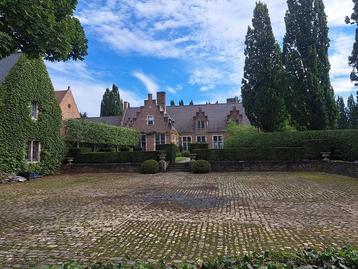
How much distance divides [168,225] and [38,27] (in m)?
5.21

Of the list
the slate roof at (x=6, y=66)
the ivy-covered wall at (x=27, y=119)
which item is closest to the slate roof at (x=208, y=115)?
the ivy-covered wall at (x=27, y=119)

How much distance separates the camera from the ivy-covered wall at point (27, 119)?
20297mm

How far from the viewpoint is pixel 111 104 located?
62.0 m

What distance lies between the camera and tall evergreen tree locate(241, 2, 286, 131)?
96.7ft

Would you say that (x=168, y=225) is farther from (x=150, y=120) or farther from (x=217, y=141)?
(x=217, y=141)

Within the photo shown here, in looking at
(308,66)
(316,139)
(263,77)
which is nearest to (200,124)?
(263,77)

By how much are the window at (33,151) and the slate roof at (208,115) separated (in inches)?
1149

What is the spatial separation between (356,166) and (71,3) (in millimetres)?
16614

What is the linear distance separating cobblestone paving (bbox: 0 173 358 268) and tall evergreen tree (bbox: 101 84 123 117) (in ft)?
166

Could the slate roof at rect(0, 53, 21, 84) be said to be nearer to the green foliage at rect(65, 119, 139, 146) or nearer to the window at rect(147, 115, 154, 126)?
the green foliage at rect(65, 119, 139, 146)

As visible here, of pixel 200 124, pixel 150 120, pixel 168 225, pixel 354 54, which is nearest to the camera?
pixel 168 225

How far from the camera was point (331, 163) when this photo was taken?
68.5 feet

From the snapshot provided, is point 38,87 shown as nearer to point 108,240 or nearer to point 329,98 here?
point 108,240

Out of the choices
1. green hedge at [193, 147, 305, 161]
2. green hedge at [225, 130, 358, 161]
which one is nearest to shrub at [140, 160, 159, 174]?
green hedge at [193, 147, 305, 161]
